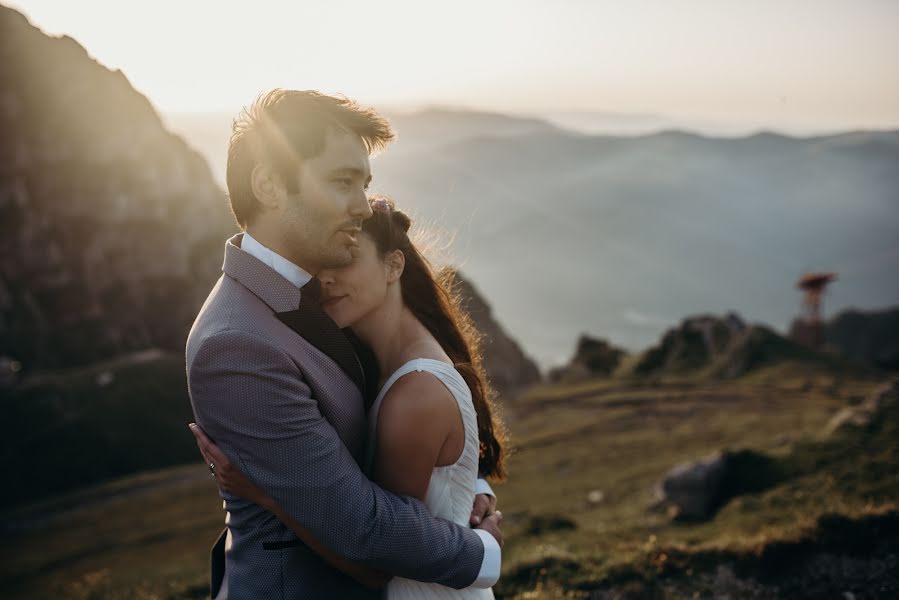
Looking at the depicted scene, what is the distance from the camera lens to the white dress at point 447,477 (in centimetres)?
460

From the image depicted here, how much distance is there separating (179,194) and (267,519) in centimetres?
11907

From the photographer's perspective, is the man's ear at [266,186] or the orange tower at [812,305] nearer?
the man's ear at [266,186]

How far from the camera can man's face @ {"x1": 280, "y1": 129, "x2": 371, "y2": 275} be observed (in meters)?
4.25

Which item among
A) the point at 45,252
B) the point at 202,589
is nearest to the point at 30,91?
the point at 45,252

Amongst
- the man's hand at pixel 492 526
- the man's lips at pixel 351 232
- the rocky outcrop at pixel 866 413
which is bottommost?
the rocky outcrop at pixel 866 413

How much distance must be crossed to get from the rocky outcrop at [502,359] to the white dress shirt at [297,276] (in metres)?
94.9

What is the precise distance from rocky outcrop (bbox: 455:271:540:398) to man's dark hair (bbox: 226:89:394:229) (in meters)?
95.5

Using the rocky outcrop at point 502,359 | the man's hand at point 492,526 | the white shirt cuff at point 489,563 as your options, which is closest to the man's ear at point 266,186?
the white shirt cuff at point 489,563

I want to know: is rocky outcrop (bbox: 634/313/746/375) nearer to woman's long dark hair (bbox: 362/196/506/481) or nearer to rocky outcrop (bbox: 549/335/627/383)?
rocky outcrop (bbox: 549/335/627/383)

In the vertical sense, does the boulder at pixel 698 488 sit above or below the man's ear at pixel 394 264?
below

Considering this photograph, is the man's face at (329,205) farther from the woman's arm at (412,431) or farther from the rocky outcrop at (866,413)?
the rocky outcrop at (866,413)

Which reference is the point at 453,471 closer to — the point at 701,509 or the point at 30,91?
the point at 701,509

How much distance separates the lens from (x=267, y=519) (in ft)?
14.0

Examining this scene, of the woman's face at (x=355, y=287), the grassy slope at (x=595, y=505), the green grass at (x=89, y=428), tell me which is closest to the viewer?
the woman's face at (x=355, y=287)
